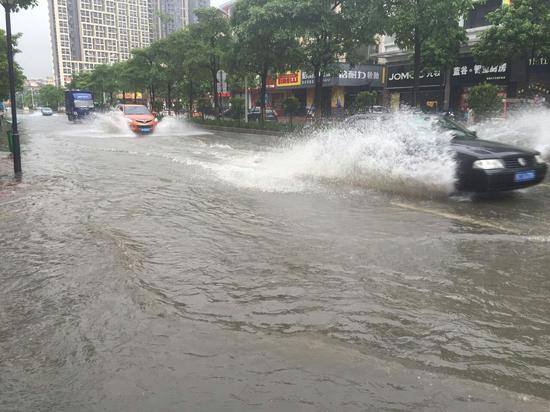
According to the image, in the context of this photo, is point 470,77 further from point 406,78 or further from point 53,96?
point 53,96

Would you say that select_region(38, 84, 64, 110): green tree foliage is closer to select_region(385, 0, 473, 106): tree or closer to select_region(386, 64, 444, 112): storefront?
select_region(386, 64, 444, 112): storefront

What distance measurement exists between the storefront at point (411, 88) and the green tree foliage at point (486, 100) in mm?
10097

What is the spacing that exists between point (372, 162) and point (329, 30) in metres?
14.1

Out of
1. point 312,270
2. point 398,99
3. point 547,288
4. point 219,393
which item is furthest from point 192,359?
point 398,99

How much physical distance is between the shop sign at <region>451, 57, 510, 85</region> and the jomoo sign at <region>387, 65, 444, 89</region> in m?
1.25

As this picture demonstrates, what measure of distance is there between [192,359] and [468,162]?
5921mm

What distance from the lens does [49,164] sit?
562 inches

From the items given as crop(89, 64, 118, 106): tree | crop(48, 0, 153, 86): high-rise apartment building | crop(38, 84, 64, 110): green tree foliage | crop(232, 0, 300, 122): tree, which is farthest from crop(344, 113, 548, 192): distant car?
crop(38, 84, 64, 110): green tree foliage

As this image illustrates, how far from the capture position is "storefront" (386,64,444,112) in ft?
101

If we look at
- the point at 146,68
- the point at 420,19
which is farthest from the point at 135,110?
the point at 146,68

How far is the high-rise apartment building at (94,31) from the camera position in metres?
97.6

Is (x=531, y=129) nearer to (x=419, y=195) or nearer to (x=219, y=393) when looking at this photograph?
(x=419, y=195)

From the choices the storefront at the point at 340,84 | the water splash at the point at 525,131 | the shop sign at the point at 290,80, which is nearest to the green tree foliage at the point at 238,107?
the storefront at the point at 340,84

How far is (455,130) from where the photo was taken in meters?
9.22
